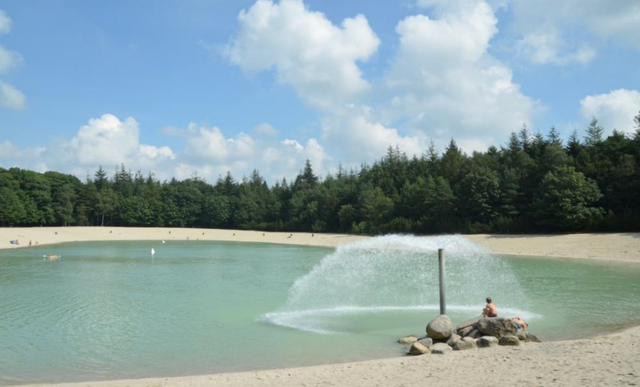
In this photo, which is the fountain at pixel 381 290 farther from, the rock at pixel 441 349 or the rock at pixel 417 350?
the rock at pixel 441 349

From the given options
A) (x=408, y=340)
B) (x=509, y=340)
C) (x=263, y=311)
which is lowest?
(x=263, y=311)

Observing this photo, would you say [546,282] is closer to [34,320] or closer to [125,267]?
[34,320]

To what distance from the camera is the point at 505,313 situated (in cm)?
2033

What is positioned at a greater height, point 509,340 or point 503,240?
point 503,240

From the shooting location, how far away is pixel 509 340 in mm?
14148

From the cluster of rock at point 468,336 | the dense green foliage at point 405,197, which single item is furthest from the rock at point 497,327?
the dense green foliage at point 405,197

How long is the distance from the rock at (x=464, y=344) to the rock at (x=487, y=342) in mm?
168

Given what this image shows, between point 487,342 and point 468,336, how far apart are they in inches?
35.8

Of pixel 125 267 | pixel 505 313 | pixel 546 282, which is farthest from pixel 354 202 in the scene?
pixel 505 313

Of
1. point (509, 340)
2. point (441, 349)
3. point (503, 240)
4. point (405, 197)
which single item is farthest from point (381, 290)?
point (405, 197)

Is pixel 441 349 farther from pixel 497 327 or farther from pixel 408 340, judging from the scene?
pixel 497 327

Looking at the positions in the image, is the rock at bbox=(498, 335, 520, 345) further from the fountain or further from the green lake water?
the fountain

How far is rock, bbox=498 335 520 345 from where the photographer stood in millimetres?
14078

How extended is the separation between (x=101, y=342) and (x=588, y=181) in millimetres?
62178
